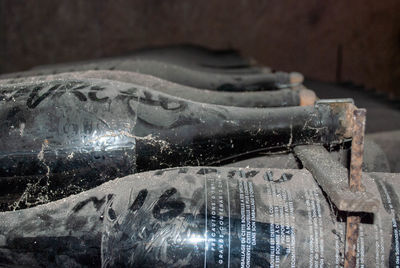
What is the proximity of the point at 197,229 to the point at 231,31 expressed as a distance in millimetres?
2828

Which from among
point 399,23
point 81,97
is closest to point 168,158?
point 81,97

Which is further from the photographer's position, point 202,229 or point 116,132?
point 116,132

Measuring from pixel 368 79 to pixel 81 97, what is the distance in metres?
3.05

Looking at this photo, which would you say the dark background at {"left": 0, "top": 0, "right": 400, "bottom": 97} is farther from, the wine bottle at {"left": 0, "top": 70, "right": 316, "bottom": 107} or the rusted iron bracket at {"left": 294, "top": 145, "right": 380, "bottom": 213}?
the rusted iron bracket at {"left": 294, "top": 145, "right": 380, "bottom": 213}

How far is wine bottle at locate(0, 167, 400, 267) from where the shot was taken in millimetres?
646

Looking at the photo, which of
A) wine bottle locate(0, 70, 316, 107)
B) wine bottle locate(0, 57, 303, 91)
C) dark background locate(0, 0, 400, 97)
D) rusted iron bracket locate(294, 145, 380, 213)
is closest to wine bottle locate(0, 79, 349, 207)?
rusted iron bracket locate(294, 145, 380, 213)

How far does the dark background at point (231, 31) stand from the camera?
296 centimetres

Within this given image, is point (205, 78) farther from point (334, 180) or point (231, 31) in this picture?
point (231, 31)

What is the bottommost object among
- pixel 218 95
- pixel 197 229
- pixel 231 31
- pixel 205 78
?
pixel 197 229

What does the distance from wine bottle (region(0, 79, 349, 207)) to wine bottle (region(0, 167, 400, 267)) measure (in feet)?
0.31

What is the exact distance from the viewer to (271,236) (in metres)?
0.66

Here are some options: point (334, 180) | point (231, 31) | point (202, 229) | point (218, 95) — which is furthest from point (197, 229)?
point (231, 31)

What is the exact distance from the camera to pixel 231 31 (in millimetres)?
3291

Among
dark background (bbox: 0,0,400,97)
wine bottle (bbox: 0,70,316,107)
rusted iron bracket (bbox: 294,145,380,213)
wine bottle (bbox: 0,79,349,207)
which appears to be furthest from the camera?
dark background (bbox: 0,0,400,97)
